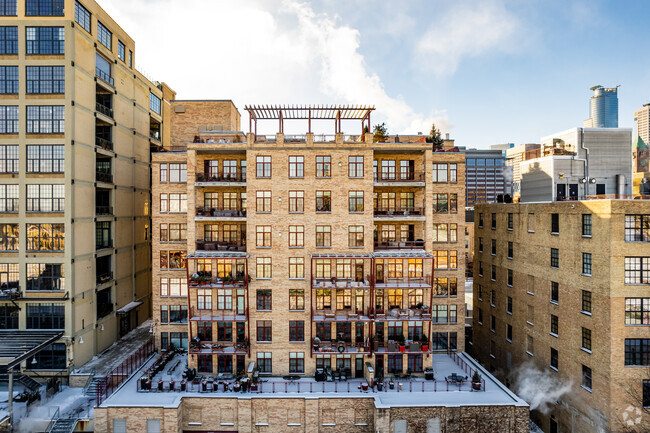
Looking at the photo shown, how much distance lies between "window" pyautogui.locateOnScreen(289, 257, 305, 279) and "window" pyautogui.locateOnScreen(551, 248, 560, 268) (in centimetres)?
2274

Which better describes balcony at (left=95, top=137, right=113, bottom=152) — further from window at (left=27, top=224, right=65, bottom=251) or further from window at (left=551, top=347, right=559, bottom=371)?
window at (left=551, top=347, right=559, bottom=371)

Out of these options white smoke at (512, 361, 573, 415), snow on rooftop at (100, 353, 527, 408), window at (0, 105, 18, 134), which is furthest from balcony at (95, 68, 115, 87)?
white smoke at (512, 361, 573, 415)

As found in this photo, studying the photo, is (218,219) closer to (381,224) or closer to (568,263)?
(381,224)

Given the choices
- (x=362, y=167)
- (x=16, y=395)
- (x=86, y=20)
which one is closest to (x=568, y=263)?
(x=362, y=167)

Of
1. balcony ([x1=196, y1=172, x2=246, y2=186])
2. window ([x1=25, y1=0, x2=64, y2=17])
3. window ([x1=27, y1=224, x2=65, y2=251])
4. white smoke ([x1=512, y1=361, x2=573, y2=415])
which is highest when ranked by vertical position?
window ([x1=25, y1=0, x2=64, y2=17])

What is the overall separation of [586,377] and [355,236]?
2161 cm

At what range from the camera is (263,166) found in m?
33.2

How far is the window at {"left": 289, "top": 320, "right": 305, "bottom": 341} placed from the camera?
3284 centimetres

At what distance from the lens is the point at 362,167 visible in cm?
3331

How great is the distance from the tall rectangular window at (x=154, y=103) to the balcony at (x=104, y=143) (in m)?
12.0

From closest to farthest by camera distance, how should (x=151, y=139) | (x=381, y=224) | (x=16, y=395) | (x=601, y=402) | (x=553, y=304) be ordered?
(x=601, y=402) < (x=16, y=395) < (x=553, y=304) < (x=381, y=224) < (x=151, y=139)

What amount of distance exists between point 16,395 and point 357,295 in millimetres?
29984

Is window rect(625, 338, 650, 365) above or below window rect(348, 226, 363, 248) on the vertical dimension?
below

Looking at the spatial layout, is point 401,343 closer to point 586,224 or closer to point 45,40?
point 586,224
